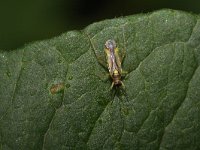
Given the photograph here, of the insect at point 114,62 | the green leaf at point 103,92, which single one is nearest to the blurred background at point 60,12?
the insect at point 114,62

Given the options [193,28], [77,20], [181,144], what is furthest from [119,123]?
[77,20]

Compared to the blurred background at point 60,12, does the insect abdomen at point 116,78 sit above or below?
below

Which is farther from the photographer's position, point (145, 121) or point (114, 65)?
point (114, 65)

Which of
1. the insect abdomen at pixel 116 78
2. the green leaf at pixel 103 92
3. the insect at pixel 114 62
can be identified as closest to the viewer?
the green leaf at pixel 103 92

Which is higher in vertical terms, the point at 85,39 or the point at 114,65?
the point at 85,39

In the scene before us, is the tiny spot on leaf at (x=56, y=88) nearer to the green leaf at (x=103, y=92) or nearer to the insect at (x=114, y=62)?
the green leaf at (x=103, y=92)

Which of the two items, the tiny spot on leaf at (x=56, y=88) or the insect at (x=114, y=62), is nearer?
the tiny spot on leaf at (x=56, y=88)

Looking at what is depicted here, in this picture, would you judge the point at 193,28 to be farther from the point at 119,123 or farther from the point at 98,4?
the point at 98,4

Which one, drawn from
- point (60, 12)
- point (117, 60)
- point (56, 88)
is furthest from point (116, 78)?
point (60, 12)
